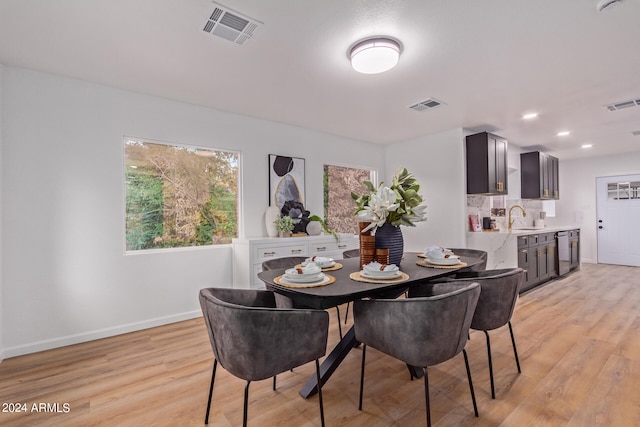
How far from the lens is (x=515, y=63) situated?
2.62 meters

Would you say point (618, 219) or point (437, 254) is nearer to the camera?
point (437, 254)

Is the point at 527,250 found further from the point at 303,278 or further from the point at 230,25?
the point at 230,25

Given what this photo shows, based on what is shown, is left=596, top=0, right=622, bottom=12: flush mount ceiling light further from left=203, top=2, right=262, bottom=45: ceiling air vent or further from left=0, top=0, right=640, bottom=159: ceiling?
left=203, top=2, right=262, bottom=45: ceiling air vent

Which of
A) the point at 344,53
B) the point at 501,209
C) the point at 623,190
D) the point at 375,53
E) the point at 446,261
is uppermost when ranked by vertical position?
the point at 344,53

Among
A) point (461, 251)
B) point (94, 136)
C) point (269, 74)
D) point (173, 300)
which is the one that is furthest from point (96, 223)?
point (461, 251)

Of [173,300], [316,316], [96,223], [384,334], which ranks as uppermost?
[96,223]

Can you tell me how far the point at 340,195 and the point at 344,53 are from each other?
9.55 ft

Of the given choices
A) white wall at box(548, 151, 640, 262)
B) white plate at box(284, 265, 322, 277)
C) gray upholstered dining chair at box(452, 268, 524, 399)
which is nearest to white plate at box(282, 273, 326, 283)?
white plate at box(284, 265, 322, 277)

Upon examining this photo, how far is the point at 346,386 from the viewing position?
2.10 metres

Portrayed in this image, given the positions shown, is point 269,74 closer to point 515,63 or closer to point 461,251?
point 515,63

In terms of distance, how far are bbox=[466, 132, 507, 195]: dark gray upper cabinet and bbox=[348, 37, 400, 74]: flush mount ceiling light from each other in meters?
2.91

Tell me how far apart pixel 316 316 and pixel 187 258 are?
248cm

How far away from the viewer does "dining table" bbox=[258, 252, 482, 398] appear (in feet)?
5.31

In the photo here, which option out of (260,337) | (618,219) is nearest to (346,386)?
(260,337)
